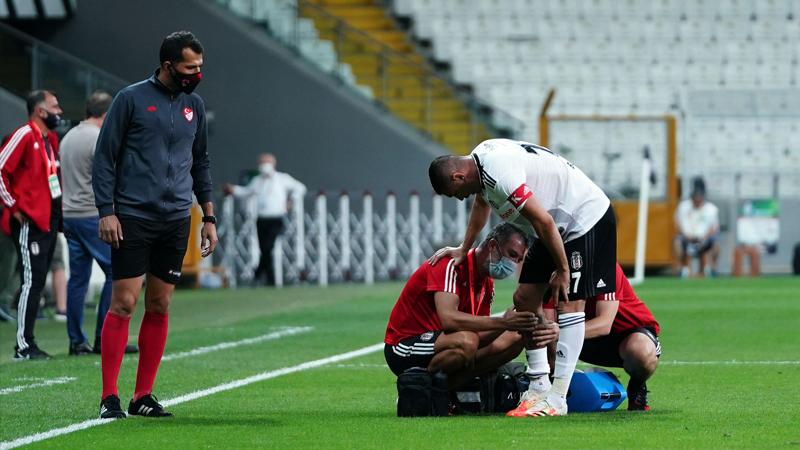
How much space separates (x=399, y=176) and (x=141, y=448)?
858 inches

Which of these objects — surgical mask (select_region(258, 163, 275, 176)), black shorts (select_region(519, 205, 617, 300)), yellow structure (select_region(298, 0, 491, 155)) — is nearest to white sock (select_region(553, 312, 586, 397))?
black shorts (select_region(519, 205, 617, 300))

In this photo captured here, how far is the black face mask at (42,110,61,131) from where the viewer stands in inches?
509

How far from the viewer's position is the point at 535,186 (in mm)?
7977

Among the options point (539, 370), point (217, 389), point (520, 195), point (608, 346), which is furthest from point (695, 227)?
point (520, 195)

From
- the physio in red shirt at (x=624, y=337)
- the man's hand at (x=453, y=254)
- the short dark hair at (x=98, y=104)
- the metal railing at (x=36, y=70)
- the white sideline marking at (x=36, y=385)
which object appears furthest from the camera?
the metal railing at (x=36, y=70)

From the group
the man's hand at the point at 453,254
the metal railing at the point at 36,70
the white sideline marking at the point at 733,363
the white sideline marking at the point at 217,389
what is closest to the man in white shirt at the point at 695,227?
the metal railing at the point at 36,70

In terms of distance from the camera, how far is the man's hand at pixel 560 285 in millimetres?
7895

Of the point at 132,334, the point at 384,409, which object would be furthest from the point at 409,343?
the point at 132,334

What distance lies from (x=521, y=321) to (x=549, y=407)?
50 centimetres

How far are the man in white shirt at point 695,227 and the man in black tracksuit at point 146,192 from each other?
766 inches

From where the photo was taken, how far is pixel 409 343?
850 centimetres

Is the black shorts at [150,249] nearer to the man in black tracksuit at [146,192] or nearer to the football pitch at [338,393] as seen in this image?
the man in black tracksuit at [146,192]

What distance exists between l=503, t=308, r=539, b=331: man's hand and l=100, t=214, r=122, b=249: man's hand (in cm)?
194

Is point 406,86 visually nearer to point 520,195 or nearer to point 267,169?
point 267,169
